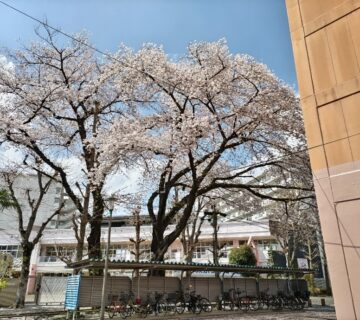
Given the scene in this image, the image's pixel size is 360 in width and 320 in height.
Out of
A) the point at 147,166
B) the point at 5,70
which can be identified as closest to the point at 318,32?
the point at 147,166

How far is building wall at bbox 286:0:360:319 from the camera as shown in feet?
23.6

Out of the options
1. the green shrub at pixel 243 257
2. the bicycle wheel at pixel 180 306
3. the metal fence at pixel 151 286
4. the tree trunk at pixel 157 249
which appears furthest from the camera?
the green shrub at pixel 243 257

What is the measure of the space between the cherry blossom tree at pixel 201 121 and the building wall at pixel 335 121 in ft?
20.7

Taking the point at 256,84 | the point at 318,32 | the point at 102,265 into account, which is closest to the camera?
the point at 318,32

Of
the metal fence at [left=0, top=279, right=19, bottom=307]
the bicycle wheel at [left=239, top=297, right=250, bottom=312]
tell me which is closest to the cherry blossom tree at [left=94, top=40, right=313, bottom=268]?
the bicycle wheel at [left=239, top=297, right=250, bottom=312]

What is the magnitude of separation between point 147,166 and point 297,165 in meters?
7.27

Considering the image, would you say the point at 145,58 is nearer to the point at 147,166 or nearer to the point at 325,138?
the point at 147,166

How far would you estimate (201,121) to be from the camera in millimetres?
15055

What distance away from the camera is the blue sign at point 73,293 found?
12.8 metres

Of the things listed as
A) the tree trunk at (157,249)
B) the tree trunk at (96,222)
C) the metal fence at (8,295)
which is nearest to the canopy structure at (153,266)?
the tree trunk at (157,249)

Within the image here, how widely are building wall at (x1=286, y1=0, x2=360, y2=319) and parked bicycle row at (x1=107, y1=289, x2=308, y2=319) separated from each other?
355 inches

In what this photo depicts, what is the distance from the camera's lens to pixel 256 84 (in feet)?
53.4

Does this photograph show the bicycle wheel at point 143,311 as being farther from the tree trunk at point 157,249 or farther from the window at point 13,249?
the window at point 13,249

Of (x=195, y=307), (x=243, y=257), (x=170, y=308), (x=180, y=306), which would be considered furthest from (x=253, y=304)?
(x=243, y=257)
